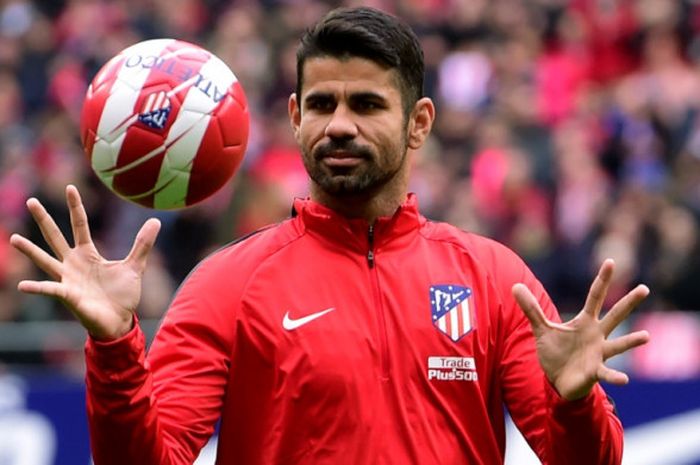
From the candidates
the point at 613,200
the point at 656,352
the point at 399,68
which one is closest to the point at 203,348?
the point at 399,68

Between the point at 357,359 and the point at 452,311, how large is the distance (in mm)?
343

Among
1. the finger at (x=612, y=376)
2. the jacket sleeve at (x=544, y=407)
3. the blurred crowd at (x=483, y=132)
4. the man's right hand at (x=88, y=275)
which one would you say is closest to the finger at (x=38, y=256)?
the man's right hand at (x=88, y=275)

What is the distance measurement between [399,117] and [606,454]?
118 cm

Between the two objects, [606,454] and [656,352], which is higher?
[606,454]

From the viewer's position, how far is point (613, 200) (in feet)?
40.0

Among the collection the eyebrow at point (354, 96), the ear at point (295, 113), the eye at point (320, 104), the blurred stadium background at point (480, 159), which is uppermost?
the eyebrow at point (354, 96)

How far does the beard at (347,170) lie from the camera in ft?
16.5

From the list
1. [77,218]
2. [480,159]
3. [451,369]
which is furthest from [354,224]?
[480,159]

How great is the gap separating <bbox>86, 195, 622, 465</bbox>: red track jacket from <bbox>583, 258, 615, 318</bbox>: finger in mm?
251

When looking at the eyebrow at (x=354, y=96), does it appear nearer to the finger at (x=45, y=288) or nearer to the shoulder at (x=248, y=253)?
the shoulder at (x=248, y=253)

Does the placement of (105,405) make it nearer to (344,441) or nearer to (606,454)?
(344,441)

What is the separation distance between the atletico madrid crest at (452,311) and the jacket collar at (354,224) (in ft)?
0.70

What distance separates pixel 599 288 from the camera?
472 centimetres

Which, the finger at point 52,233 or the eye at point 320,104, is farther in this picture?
the eye at point 320,104
